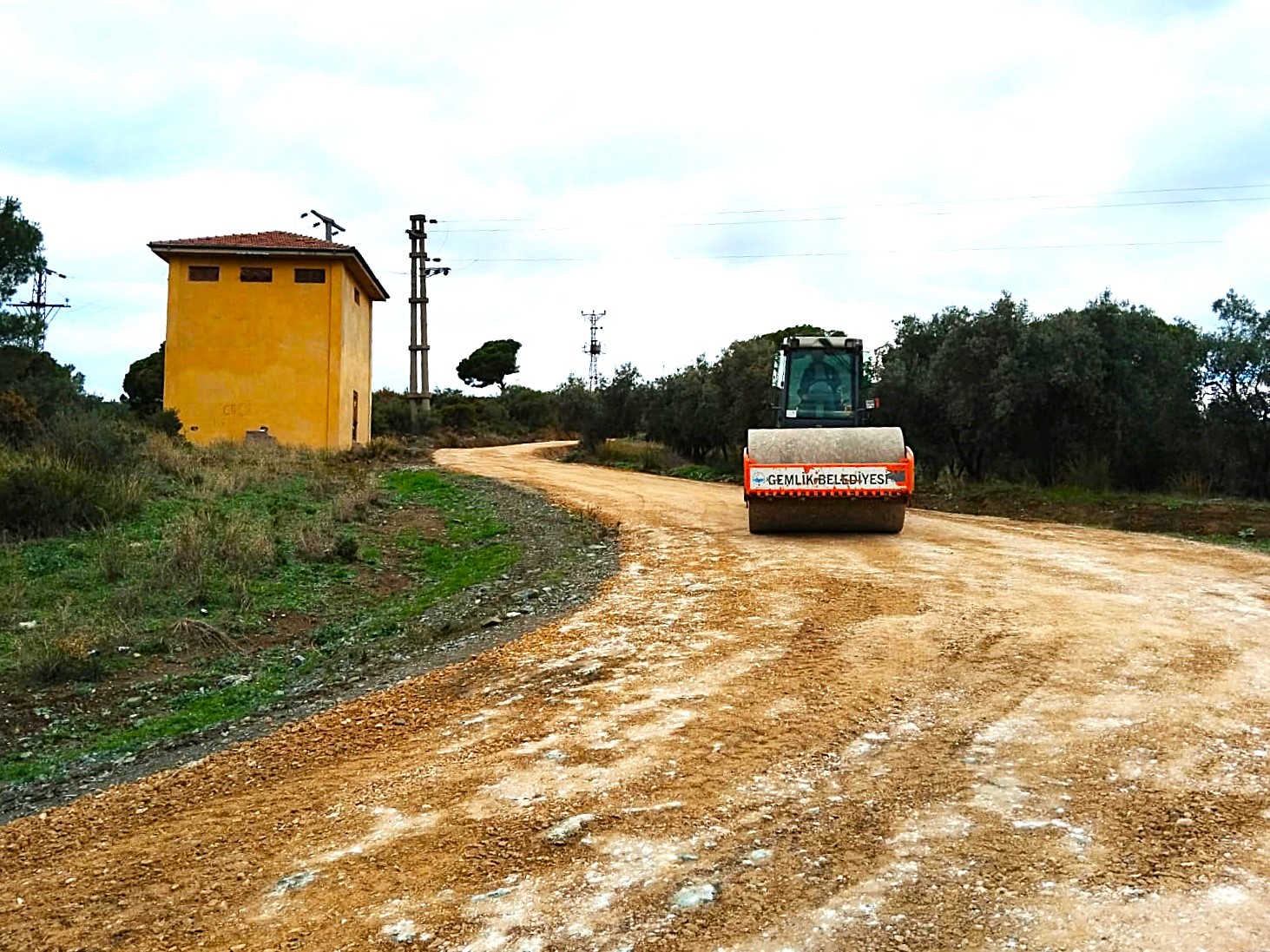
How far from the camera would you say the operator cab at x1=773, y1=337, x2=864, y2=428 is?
14.9 meters

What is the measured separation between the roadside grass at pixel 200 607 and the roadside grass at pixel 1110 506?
8.57m

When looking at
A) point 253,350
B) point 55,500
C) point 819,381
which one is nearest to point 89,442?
point 55,500

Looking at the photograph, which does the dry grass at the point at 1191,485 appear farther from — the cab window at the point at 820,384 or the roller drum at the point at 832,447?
the roller drum at the point at 832,447

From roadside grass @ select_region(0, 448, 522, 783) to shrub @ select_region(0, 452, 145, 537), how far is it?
1.26 feet

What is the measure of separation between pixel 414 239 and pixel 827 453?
33305mm

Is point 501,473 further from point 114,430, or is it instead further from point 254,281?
point 254,281

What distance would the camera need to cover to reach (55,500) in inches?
495

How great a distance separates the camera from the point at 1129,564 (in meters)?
10.7

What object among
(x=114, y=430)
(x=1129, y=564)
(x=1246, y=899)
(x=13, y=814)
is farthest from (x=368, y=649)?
(x=114, y=430)

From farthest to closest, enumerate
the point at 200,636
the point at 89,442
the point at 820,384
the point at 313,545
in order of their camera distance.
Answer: the point at 89,442 < the point at 820,384 < the point at 313,545 < the point at 200,636

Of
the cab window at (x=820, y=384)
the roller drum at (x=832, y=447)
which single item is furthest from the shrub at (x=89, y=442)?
the cab window at (x=820, y=384)

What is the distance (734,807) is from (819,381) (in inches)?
450

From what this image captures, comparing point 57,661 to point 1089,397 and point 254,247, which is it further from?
point 254,247

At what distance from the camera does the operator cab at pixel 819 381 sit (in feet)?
48.9
